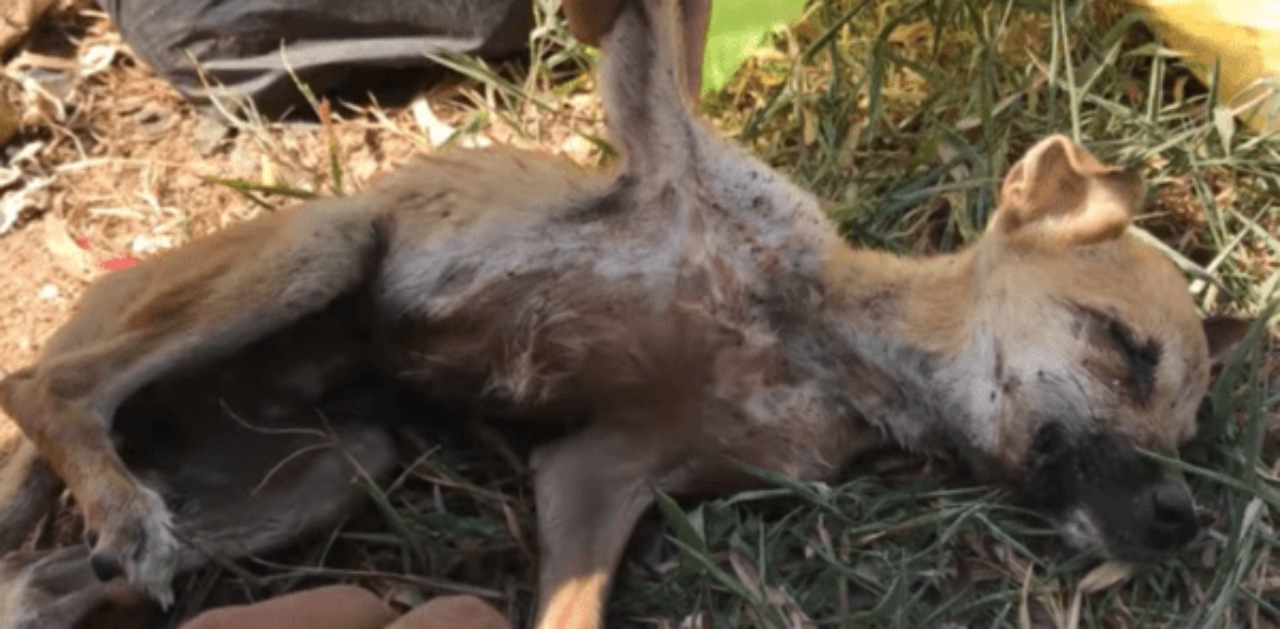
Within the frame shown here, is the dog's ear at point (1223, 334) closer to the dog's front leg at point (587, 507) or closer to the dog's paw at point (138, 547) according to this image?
the dog's front leg at point (587, 507)

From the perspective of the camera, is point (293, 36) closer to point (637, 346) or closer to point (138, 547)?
point (637, 346)

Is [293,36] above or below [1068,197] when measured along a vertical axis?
below

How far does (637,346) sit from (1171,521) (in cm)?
110

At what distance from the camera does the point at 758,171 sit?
3.37m

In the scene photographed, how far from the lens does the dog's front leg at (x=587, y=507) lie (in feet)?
9.93

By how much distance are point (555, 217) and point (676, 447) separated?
21.6 inches

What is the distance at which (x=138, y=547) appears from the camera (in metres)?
2.92

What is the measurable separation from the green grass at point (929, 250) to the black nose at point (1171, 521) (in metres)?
0.07

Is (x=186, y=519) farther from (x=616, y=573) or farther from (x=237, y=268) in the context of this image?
(x=616, y=573)

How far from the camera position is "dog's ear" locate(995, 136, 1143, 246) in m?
3.17

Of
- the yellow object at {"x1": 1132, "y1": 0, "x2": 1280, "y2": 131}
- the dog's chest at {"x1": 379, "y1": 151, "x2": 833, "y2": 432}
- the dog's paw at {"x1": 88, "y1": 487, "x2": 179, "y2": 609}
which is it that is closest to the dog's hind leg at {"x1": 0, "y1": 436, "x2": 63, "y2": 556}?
the dog's paw at {"x1": 88, "y1": 487, "x2": 179, "y2": 609}

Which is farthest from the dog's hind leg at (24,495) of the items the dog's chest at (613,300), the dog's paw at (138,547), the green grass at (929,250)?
the dog's chest at (613,300)

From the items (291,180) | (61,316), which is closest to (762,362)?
(291,180)

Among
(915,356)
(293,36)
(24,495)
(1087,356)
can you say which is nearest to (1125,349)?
(1087,356)
